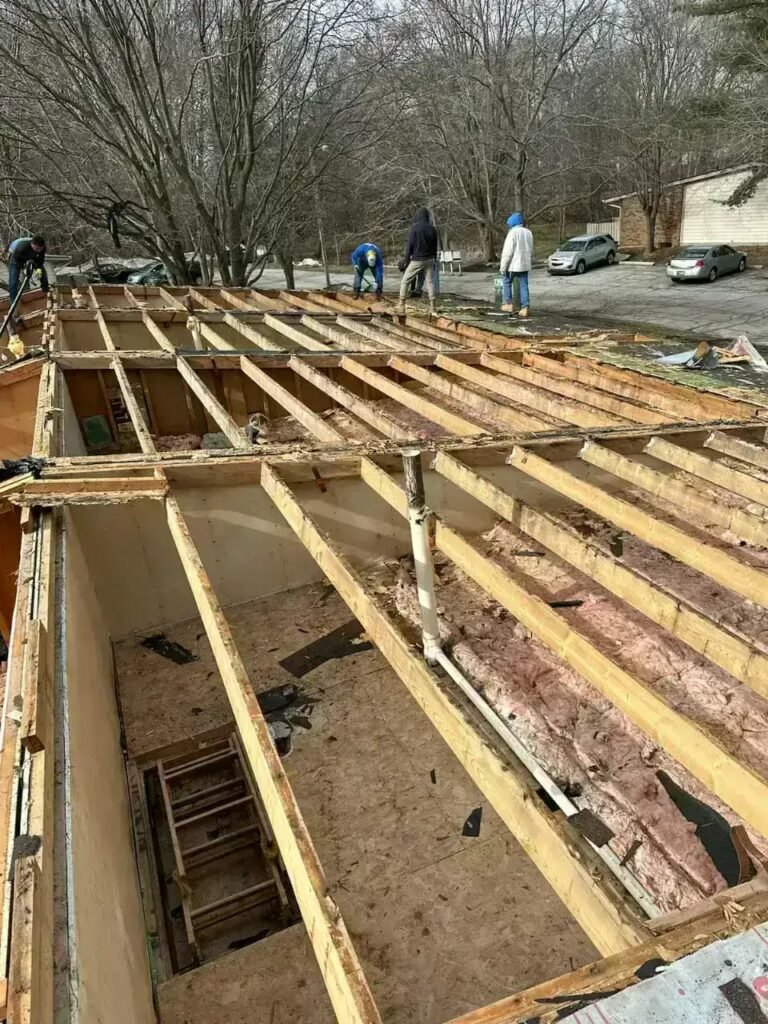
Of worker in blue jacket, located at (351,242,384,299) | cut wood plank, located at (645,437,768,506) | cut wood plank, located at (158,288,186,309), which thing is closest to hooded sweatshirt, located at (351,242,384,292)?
worker in blue jacket, located at (351,242,384,299)

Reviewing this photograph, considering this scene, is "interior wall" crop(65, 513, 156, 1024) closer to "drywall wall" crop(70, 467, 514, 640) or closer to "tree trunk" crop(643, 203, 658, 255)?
"drywall wall" crop(70, 467, 514, 640)

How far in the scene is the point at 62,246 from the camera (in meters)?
19.5

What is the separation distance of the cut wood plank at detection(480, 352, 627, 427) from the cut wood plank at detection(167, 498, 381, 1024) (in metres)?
3.39

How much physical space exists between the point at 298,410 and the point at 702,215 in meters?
28.2

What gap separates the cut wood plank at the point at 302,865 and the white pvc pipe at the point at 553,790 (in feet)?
4.77

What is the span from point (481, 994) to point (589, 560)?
72.9 inches

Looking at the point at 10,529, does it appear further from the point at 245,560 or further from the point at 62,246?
the point at 62,246

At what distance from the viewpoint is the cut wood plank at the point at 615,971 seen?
116 centimetres

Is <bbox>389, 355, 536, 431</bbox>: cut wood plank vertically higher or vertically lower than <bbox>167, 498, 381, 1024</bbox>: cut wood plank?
higher

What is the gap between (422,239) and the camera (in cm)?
1066

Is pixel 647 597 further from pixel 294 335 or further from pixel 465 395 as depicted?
pixel 294 335

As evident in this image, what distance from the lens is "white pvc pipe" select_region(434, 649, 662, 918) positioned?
2520 mm

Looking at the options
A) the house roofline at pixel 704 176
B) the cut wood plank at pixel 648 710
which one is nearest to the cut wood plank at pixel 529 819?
the cut wood plank at pixel 648 710

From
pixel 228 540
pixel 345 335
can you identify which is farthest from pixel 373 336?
pixel 228 540
